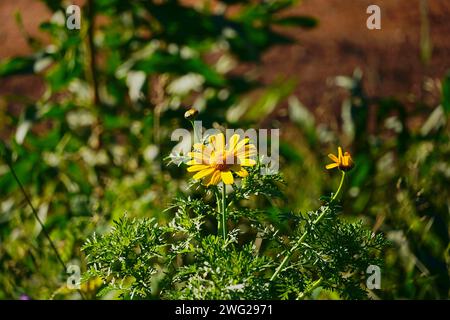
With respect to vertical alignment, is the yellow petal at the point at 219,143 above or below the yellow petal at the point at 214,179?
above

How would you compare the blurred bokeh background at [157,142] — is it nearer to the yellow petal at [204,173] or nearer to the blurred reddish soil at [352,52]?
the blurred reddish soil at [352,52]

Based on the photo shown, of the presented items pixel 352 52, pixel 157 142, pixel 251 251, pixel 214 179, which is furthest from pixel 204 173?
pixel 352 52

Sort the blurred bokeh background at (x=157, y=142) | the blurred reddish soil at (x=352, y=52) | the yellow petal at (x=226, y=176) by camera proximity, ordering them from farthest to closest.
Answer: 1. the blurred reddish soil at (x=352, y=52)
2. the blurred bokeh background at (x=157, y=142)
3. the yellow petal at (x=226, y=176)

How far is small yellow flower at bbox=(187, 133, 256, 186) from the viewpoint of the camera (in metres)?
1.11

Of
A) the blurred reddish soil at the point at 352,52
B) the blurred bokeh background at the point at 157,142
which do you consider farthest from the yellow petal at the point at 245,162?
the blurred reddish soil at the point at 352,52

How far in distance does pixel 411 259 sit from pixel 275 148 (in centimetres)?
48

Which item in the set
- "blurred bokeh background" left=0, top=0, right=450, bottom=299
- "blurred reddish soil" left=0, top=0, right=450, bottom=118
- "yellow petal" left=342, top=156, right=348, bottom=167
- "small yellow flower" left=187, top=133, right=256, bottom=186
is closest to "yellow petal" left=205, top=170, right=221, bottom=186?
"small yellow flower" left=187, top=133, right=256, bottom=186

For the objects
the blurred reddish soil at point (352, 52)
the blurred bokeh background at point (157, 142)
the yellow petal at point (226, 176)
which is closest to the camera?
the yellow petal at point (226, 176)

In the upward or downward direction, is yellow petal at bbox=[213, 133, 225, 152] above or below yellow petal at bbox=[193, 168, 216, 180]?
above

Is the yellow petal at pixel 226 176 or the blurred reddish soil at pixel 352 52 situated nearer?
the yellow petal at pixel 226 176

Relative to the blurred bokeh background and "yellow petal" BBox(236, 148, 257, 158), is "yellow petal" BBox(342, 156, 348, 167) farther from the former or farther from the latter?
the blurred bokeh background

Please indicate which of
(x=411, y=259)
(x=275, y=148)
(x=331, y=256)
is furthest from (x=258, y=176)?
(x=275, y=148)

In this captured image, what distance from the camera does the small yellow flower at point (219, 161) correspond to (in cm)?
111
